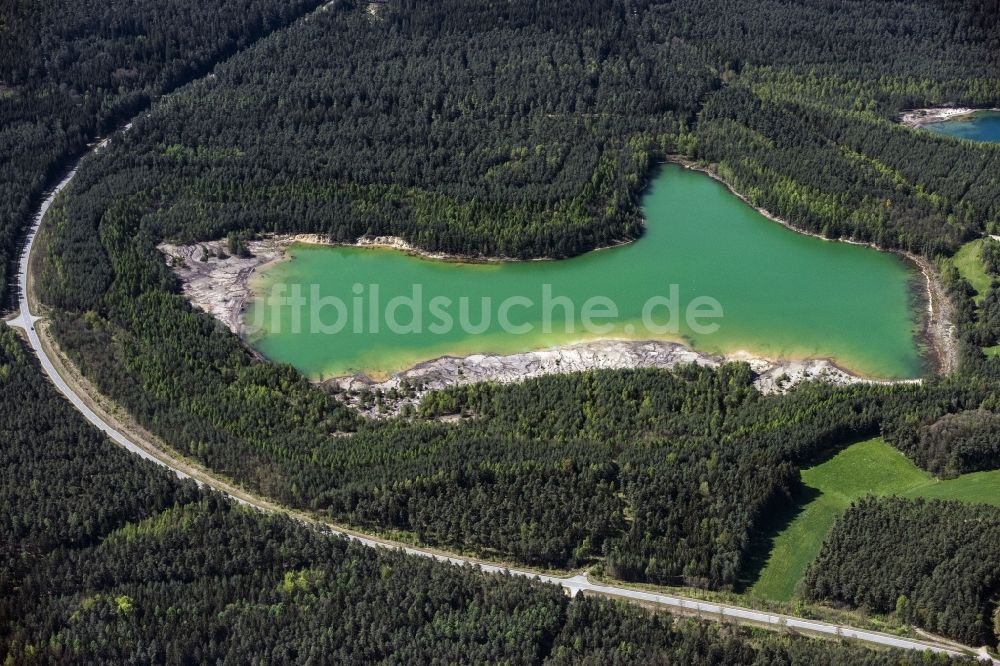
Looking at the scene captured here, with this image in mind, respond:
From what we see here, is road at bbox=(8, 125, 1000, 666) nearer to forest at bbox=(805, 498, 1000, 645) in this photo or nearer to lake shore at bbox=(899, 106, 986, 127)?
forest at bbox=(805, 498, 1000, 645)

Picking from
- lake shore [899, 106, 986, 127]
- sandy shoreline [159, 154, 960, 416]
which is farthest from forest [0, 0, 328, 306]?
lake shore [899, 106, 986, 127]

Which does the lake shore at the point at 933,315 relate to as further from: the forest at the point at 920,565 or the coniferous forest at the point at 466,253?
the forest at the point at 920,565

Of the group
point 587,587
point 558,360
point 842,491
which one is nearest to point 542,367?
point 558,360

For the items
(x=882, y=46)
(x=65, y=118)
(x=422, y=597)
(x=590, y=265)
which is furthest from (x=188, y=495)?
(x=882, y=46)

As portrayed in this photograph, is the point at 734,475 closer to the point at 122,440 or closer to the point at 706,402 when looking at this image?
the point at 706,402

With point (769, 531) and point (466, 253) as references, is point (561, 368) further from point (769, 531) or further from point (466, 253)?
point (769, 531)

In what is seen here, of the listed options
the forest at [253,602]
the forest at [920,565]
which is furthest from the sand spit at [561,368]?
the forest at [920,565]
